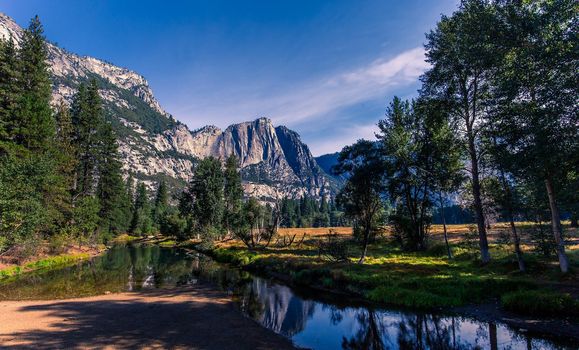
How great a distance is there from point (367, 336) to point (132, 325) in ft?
41.4

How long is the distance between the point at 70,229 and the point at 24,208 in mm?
16423

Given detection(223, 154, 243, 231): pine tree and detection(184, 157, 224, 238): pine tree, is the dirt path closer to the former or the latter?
detection(184, 157, 224, 238): pine tree

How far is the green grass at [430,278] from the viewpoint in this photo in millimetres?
18953

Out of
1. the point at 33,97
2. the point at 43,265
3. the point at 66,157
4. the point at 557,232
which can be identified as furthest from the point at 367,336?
the point at 66,157

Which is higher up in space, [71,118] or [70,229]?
[71,118]

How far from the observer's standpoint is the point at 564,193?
1814 cm

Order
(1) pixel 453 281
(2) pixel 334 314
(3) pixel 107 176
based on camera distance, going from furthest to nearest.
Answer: (3) pixel 107 176
(1) pixel 453 281
(2) pixel 334 314

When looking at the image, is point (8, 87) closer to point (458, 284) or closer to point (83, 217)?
point (83, 217)

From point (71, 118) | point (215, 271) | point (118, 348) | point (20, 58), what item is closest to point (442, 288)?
point (118, 348)

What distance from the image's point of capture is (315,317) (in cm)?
1919

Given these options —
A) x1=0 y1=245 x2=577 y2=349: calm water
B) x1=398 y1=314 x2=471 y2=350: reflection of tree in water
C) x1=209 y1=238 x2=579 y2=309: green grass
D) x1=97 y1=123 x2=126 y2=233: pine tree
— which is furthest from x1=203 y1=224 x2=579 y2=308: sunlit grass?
x1=97 y1=123 x2=126 y2=233: pine tree

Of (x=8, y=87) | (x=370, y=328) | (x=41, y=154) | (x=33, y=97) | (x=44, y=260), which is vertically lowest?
(x=370, y=328)

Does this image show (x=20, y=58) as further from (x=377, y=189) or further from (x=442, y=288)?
(x=442, y=288)

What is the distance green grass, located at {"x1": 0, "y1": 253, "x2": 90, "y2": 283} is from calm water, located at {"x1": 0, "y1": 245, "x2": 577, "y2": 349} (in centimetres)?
246
